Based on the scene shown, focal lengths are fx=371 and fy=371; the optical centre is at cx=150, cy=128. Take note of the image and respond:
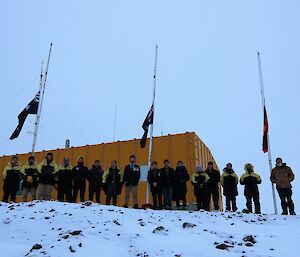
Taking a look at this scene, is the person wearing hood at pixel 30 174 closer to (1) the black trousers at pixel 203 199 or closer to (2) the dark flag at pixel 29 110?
(2) the dark flag at pixel 29 110

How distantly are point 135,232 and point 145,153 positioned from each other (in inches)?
334

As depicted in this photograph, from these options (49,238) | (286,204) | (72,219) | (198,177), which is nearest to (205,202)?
(198,177)

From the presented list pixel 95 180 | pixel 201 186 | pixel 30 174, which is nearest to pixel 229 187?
pixel 201 186

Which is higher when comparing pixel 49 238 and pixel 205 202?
pixel 205 202

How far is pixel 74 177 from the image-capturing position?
12461 mm

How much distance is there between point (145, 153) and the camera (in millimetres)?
16109

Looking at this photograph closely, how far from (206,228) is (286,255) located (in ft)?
7.70

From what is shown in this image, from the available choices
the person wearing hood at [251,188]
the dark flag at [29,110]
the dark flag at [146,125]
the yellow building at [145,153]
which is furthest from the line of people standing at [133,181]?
the dark flag at [29,110]

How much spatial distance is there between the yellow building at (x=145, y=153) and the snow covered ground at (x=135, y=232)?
16.2ft

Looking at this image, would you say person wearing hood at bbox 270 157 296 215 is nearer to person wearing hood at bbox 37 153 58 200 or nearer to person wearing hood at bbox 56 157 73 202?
person wearing hood at bbox 56 157 73 202

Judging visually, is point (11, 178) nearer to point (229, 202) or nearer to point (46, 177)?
point (46, 177)

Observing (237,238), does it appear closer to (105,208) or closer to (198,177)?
(105,208)

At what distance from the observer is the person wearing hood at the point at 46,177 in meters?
12.0

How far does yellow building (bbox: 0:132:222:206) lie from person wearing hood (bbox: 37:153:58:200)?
3975 mm
